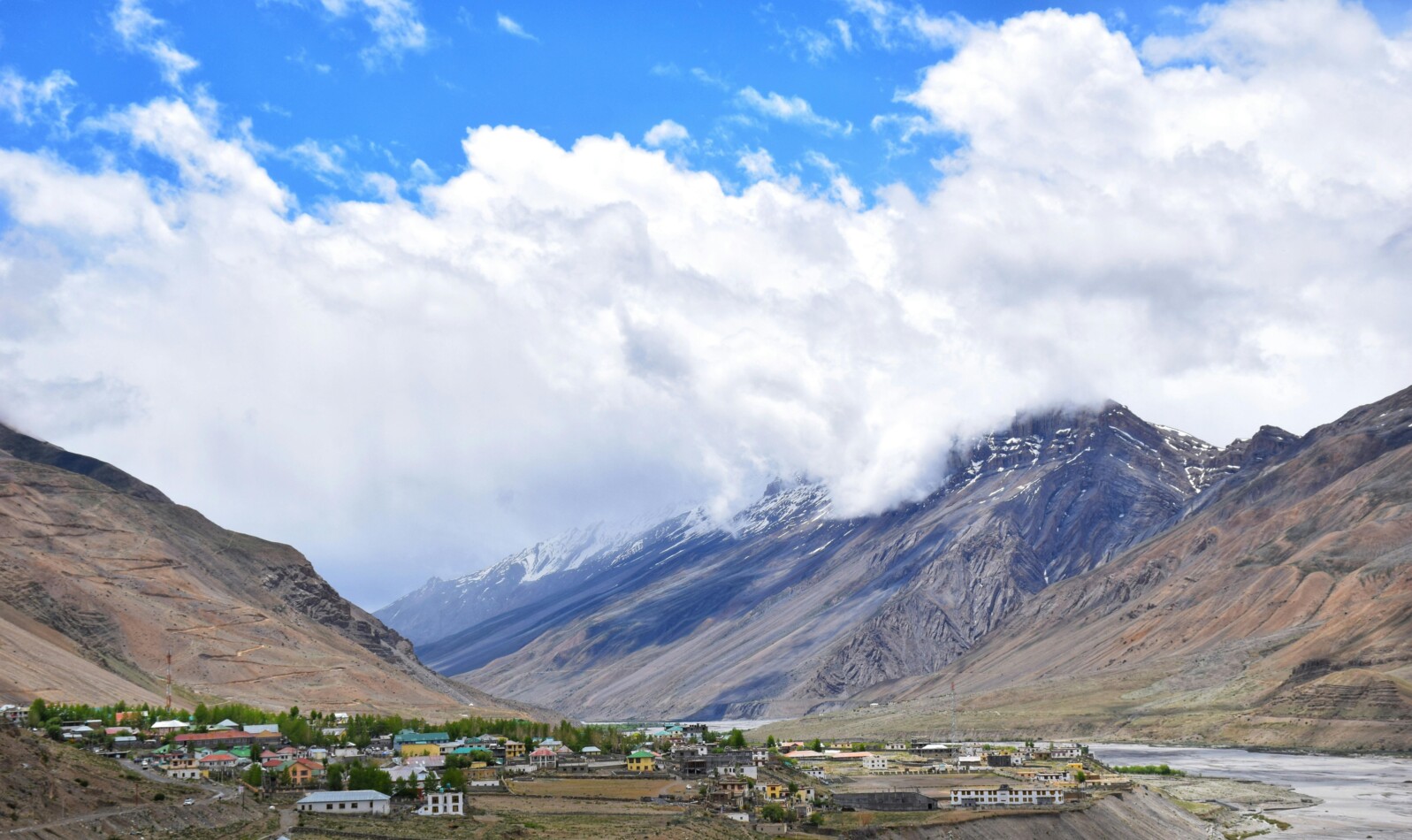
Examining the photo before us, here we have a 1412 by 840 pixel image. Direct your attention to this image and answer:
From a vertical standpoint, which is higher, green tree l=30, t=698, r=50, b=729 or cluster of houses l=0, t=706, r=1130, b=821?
green tree l=30, t=698, r=50, b=729

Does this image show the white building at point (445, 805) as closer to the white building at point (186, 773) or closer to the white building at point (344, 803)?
the white building at point (344, 803)

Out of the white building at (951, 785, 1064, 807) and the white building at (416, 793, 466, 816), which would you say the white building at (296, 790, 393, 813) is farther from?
the white building at (951, 785, 1064, 807)

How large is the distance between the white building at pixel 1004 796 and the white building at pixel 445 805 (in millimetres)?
45897

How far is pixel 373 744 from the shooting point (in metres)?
152

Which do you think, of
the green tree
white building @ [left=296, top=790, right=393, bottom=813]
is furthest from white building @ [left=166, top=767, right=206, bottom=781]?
the green tree

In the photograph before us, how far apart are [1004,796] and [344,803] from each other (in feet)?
189

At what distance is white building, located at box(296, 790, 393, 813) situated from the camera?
99062 millimetres

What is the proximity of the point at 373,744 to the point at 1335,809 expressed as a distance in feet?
318

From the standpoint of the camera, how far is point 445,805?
101188 millimetres

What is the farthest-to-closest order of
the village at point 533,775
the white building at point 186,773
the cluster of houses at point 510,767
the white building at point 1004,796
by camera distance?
the white building at point 1004,796
the cluster of houses at point 510,767
the white building at point 186,773
the village at point 533,775

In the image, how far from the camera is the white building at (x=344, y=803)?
325 feet

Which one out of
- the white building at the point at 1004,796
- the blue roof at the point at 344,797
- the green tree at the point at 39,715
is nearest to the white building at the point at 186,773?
the blue roof at the point at 344,797

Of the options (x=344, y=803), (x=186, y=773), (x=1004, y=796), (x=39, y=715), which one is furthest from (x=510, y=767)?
(x=1004, y=796)

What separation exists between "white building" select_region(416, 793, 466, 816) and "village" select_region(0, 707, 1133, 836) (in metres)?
0.09
